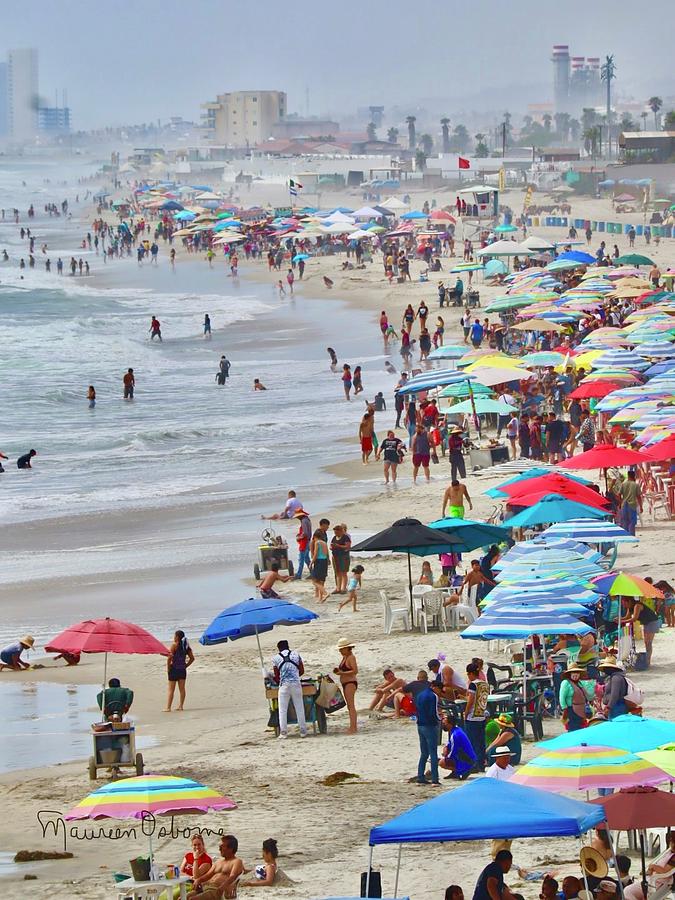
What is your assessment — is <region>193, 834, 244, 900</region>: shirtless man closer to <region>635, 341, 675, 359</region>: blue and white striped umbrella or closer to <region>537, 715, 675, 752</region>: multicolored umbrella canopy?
<region>537, 715, 675, 752</region>: multicolored umbrella canopy

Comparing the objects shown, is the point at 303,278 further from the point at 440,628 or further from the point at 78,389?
the point at 440,628

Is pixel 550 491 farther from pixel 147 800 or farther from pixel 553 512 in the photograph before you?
pixel 147 800

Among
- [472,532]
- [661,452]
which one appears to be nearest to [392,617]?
[472,532]

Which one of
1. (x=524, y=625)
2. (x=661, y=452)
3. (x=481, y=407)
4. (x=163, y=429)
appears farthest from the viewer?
(x=163, y=429)

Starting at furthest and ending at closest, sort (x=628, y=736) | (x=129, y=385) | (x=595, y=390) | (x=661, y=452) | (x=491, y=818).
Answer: (x=129, y=385), (x=595, y=390), (x=661, y=452), (x=628, y=736), (x=491, y=818)

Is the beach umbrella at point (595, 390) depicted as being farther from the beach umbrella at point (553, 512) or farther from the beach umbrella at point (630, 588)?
the beach umbrella at point (630, 588)

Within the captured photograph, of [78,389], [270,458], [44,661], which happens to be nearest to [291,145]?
[78,389]

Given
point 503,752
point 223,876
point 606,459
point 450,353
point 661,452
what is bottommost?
point 223,876
